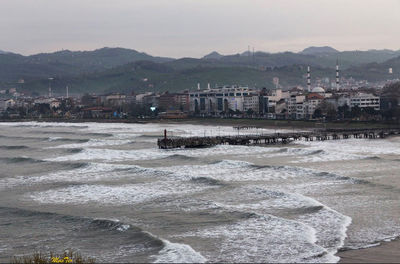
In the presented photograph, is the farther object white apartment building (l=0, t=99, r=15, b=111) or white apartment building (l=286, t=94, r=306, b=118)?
white apartment building (l=0, t=99, r=15, b=111)

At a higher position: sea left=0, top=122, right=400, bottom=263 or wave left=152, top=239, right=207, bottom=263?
sea left=0, top=122, right=400, bottom=263

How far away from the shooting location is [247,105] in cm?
12388

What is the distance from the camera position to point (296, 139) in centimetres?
5675

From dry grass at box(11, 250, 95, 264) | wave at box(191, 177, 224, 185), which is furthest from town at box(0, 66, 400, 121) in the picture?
dry grass at box(11, 250, 95, 264)

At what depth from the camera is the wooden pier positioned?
5081cm

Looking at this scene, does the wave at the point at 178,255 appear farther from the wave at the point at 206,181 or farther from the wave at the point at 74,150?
the wave at the point at 74,150

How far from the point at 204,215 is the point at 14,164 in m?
21.5

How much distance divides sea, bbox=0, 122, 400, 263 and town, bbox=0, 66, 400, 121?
43.8 metres

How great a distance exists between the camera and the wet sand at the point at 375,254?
16947 millimetres

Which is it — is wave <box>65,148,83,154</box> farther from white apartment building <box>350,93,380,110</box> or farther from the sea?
white apartment building <box>350,93,380,110</box>

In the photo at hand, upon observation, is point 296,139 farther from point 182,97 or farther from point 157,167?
point 182,97

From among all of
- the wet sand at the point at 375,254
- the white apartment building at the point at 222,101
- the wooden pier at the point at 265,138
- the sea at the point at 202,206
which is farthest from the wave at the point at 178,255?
the white apartment building at the point at 222,101

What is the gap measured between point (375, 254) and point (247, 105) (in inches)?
4205

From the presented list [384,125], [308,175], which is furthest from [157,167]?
[384,125]
